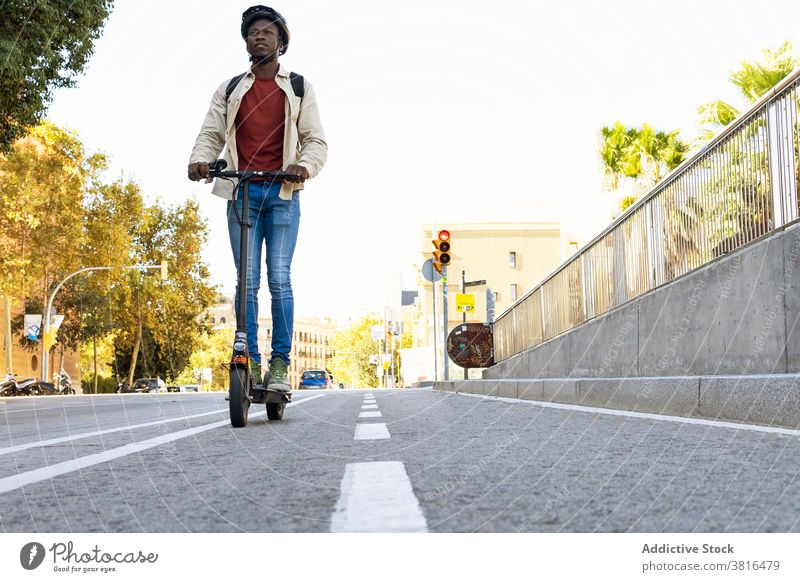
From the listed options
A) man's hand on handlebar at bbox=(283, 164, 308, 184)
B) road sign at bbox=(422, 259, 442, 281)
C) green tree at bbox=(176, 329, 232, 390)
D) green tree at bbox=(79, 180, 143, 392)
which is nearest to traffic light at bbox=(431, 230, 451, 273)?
road sign at bbox=(422, 259, 442, 281)

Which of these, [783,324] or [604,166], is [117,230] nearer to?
[604,166]

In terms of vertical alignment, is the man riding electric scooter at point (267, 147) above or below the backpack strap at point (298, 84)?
below

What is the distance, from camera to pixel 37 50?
44.5ft

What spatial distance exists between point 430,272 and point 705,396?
42.0 feet

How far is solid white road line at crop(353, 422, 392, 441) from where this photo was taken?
429 cm

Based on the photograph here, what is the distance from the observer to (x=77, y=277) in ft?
131

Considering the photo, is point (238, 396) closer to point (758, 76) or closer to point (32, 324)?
point (758, 76)

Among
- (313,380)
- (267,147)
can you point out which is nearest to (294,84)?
(267,147)

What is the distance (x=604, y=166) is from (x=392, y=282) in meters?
95.9

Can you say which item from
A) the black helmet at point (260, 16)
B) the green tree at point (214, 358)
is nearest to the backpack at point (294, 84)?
the black helmet at point (260, 16)

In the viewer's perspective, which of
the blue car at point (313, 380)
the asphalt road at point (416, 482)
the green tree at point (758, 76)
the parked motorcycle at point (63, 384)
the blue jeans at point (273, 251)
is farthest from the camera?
the blue car at point (313, 380)

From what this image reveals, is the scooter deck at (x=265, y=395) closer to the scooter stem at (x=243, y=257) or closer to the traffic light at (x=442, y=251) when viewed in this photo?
the scooter stem at (x=243, y=257)

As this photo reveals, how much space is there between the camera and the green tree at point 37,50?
42.7 ft

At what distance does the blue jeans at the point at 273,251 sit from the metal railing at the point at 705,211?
2.78m
